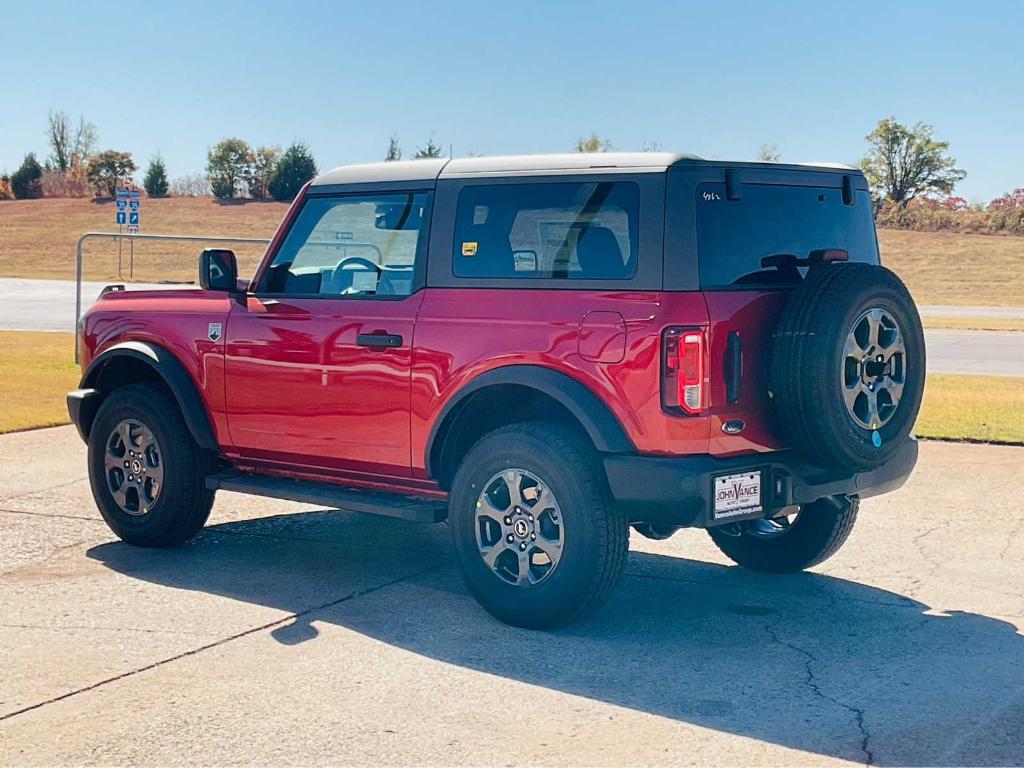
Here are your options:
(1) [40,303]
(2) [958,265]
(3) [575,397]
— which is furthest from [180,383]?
(2) [958,265]

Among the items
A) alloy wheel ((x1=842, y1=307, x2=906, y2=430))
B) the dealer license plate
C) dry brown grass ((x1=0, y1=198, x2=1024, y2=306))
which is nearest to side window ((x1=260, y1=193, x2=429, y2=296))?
the dealer license plate

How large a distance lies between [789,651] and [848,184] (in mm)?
2172

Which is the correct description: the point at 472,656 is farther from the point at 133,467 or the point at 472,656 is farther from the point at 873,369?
the point at 133,467

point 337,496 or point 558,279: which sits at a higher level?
point 558,279

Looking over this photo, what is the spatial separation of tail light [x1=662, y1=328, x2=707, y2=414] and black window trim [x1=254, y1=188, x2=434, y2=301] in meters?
1.36

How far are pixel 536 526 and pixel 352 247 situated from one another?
178 cm

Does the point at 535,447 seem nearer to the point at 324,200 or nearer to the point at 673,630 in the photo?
the point at 673,630

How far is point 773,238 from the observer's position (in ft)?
19.0

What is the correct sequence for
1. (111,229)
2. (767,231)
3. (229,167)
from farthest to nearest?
1. (229,167)
2. (111,229)
3. (767,231)

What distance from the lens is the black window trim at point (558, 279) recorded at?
5.42 meters

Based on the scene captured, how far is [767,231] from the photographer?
5758mm

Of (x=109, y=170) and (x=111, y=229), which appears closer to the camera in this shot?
(x=111, y=229)

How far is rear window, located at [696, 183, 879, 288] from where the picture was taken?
5.51 m

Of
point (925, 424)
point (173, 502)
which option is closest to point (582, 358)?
point (173, 502)
